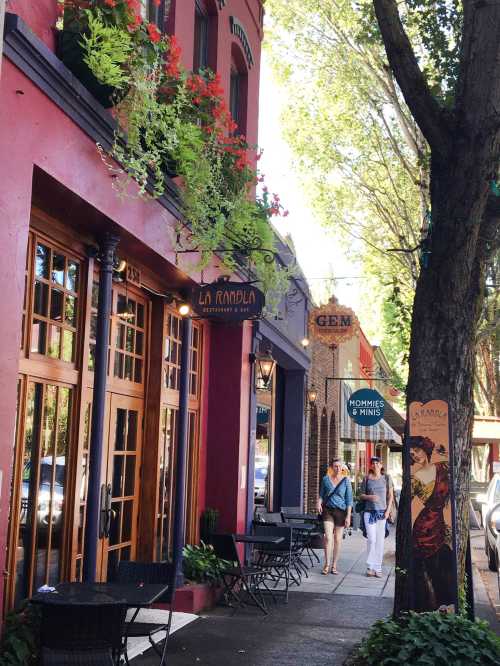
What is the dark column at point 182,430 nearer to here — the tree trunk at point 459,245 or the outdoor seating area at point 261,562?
the outdoor seating area at point 261,562

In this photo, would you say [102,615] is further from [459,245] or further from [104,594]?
[459,245]

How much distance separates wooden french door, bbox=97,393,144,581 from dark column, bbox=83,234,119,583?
2.90ft

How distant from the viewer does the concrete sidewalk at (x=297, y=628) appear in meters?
7.36

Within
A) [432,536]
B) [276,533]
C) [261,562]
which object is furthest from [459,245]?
[261,562]

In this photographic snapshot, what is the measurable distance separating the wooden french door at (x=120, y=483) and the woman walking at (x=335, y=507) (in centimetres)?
410

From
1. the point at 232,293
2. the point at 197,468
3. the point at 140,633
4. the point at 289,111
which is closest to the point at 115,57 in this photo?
the point at 232,293

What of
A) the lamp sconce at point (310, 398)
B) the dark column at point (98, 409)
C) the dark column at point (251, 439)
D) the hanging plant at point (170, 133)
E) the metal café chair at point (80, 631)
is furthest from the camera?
the lamp sconce at point (310, 398)

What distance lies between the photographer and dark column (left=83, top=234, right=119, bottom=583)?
730cm

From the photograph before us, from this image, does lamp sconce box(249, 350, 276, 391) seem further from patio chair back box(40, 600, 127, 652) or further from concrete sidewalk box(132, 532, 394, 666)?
patio chair back box(40, 600, 127, 652)

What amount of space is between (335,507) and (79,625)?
26.1ft

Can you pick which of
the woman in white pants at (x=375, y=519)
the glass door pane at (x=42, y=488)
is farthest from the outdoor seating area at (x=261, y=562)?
the glass door pane at (x=42, y=488)

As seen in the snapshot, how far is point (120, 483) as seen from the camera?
897cm

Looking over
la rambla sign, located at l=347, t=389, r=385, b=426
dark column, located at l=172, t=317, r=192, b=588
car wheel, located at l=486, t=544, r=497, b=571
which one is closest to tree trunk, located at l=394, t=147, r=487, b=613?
dark column, located at l=172, t=317, r=192, b=588

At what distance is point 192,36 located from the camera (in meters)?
9.69
